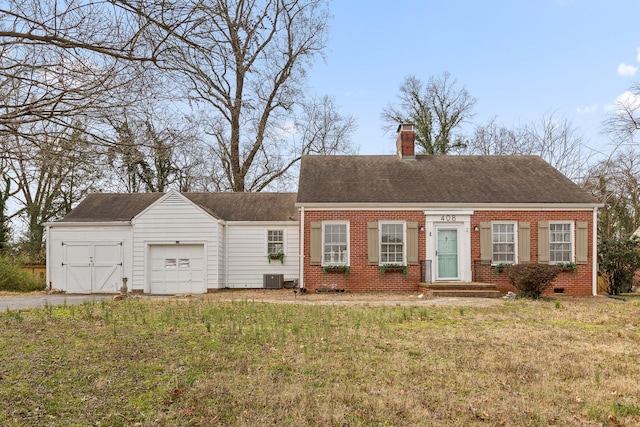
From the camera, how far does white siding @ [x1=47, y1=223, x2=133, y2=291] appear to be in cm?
1806

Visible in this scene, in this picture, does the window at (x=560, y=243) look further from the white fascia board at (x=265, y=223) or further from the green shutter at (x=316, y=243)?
the white fascia board at (x=265, y=223)

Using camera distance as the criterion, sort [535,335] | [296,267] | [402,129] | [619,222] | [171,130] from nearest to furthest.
→ [171,130]
[535,335]
[296,267]
[402,129]
[619,222]

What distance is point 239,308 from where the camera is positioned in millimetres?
11422

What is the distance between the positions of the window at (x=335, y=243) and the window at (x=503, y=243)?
16.6 feet

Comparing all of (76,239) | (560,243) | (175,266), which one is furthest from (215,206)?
(560,243)

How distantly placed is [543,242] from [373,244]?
19.2ft

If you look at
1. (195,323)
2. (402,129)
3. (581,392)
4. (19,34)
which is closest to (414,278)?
(402,129)

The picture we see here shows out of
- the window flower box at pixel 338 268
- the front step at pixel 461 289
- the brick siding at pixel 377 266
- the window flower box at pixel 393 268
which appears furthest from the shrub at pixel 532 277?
the window flower box at pixel 338 268

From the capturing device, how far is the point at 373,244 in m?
17.0

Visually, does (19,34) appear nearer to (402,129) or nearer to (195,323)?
(195,323)

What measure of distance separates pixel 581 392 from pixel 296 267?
1383 centimetres

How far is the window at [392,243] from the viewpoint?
1719cm

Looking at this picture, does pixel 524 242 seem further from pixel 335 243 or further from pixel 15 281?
pixel 15 281

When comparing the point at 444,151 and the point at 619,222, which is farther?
the point at 444,151
